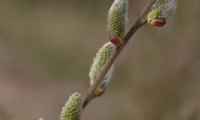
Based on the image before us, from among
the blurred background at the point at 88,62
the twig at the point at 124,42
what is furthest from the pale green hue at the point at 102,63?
the blurred background at the point at 88,62

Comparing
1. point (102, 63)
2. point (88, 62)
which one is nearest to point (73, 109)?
point (102, 63)

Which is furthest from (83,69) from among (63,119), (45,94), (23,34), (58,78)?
(63,119)

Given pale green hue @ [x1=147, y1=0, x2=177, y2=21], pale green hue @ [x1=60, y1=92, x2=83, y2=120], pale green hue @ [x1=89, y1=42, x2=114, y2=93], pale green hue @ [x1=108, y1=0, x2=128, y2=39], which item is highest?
pale green hue @ [x1=108, y1=0, x2=128, y2=39]

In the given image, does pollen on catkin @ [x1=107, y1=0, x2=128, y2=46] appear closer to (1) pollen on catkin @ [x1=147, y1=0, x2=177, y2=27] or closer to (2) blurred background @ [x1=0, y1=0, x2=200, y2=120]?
(1) pollen on catkin @ [x1=147, y1=0, x2=177, y2=27]

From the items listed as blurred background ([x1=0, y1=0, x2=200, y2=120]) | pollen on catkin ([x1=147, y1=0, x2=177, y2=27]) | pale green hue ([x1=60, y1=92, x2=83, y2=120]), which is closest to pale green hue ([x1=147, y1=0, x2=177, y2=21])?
pollen on catkin ([x1=147, y1=0, x2=177, y2=27])

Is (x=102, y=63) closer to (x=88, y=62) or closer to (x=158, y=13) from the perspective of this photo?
(x=158, y=13)
